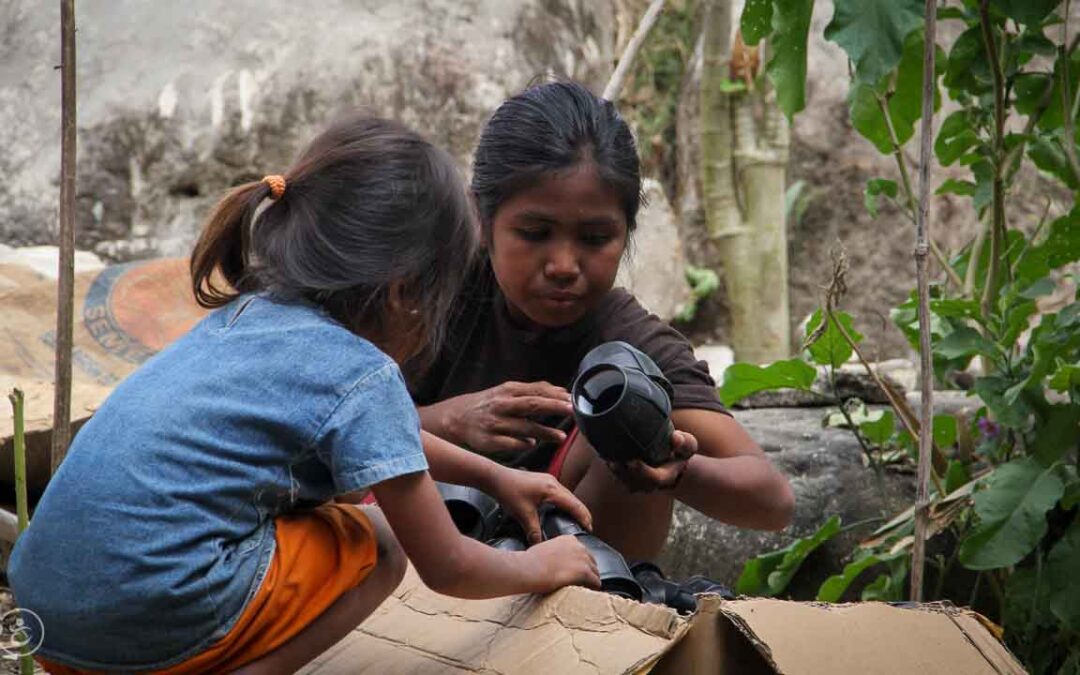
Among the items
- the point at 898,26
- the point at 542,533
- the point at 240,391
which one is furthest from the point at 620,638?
the point at 898,26

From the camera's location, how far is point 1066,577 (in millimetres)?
2230

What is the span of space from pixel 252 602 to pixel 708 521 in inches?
58.3

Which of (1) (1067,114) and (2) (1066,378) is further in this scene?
(1) (1067,114)

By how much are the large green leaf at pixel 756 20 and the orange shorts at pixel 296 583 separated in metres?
1.17

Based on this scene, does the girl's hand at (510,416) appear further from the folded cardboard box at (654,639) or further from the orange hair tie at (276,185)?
the orange hair tie at (276,185)

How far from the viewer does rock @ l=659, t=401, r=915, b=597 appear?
2.76 metres

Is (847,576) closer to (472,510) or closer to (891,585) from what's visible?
(891,585)

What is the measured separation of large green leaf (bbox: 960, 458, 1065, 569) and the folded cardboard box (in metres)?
0.44

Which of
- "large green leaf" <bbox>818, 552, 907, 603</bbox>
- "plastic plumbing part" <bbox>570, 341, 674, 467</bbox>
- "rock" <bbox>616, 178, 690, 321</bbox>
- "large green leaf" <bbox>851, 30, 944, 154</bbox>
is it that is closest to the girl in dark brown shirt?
"plastic plumbing part" <bbox>570, 341, 674, 467</bbox>

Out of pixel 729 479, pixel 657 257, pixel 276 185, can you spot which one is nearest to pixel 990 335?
pixel 729 479

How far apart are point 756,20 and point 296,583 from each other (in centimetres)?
129

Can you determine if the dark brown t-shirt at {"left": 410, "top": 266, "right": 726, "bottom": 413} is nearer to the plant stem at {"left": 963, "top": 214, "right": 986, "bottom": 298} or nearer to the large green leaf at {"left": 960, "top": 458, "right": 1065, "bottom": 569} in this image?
the large green leaf at {"left": 960, "top": 458, "right": 1065, "bottom": 569}

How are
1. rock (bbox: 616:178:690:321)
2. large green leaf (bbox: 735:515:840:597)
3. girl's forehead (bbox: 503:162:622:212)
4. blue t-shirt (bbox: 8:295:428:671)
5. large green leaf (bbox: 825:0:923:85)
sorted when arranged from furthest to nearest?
rock (bbox: 616:178:690:321) < large green leaf (bbox: 735:515:840:597) < girl's forehead (bbox: 503:162:622:212) < large green leaf (bbox: 825:0:923:85) < blue t-shirt (bbox: 8:295:428:671)

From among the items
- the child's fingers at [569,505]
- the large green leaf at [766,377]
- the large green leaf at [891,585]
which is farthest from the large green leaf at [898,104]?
the child's fingers at [569,505]
